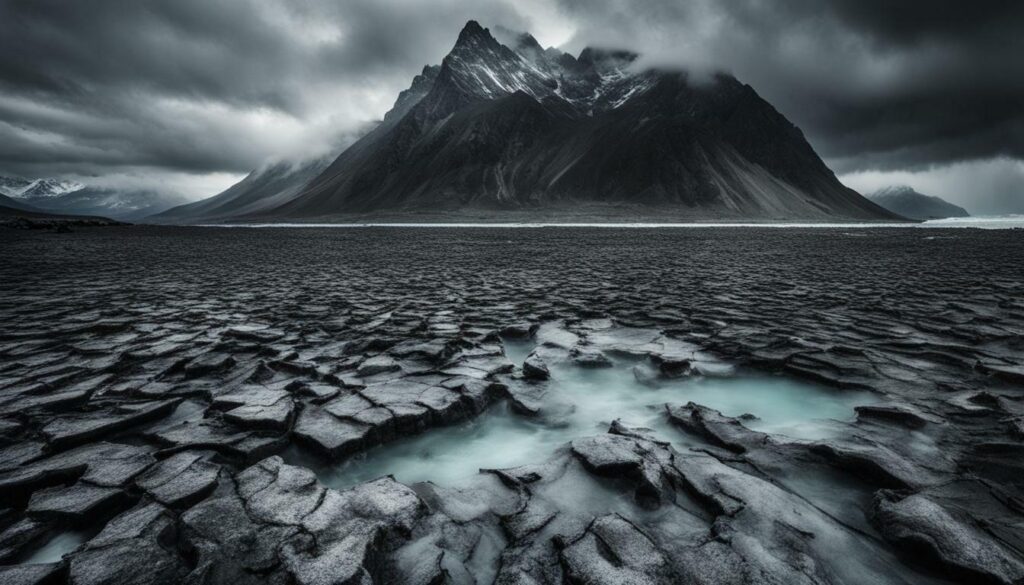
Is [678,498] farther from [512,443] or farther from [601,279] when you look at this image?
[601,279]

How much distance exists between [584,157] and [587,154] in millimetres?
1584

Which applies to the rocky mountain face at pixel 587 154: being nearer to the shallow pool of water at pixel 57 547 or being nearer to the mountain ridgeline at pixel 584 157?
the mountain ridgeline at pixel 584 157

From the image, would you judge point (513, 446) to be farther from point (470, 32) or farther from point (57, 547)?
point (470, 32)

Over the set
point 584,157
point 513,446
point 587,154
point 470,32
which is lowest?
point 513,446

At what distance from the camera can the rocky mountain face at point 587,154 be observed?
9244 cm

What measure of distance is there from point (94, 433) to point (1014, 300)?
10.7 m

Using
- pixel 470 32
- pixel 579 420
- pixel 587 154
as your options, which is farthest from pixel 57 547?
pixel 470 32

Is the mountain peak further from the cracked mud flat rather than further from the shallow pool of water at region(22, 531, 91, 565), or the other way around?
the shallow pool of water at region(22, 531, 91, 565)

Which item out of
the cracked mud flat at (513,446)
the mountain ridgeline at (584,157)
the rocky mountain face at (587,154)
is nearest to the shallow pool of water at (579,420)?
the cracked mud flat at (513,446)

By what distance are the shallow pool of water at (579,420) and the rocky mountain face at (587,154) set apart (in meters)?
77.7

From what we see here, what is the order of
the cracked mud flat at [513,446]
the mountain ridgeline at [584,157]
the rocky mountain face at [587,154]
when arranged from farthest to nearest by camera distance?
1. the rocky mountain face at [587,154]
2. the mountain ridgeline at [584,157]
3. the cracked mud flat at [513,446]

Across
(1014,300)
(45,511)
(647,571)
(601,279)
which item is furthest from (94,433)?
(1014,300)

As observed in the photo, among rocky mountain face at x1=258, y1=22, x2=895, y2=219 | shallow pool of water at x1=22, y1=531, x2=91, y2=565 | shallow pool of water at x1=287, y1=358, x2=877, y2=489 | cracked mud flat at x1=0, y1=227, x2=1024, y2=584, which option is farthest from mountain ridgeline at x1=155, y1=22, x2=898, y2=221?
shallow pool of water at x1=22, y1=531, x2=91, y2=565

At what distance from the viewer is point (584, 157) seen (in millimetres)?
101938
